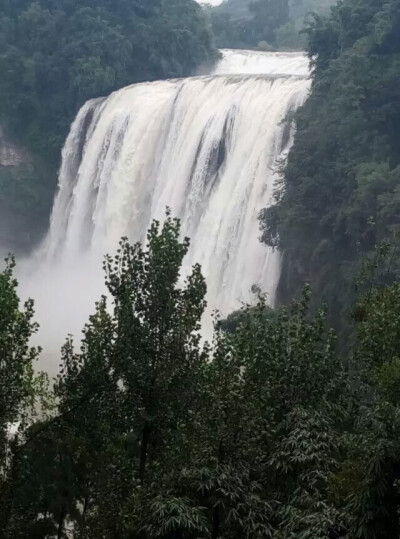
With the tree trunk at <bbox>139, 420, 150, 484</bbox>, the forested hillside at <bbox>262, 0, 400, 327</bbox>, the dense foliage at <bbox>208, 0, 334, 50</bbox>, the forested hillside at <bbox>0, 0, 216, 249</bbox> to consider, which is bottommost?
the tree trunk at <bbox>139, 420, 150, 484</bbox>

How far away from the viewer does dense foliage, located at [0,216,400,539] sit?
9609 mm

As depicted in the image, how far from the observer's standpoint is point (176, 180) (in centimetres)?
3569

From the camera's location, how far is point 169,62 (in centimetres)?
5259

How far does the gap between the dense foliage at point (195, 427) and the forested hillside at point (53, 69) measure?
116 ft

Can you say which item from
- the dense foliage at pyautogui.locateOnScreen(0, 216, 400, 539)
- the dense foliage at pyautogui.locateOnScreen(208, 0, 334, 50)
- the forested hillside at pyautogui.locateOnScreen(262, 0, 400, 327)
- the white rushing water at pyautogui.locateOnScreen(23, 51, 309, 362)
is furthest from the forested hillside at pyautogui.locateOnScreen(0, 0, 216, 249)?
the dense foliage at pyautogui.locateOnScreen(0, 216, 400, 539)

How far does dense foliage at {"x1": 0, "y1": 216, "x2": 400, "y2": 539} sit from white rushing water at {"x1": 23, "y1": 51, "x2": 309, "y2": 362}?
567 inches

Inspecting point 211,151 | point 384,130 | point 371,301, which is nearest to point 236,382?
point 371,301

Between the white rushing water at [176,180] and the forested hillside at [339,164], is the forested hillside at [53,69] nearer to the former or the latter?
the white rushing water at [176,180]

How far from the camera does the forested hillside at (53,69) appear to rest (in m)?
49.4

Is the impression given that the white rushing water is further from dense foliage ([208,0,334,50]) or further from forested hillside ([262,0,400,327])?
dense foliage ([208,0,334,50])

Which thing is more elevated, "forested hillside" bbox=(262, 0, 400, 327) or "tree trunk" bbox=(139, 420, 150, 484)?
"forested hillside" bbox=(262, 0, 400, 327)

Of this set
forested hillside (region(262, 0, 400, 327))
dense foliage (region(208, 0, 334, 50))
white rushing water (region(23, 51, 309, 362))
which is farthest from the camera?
dense foliage (region(208, 0, 334, 50))

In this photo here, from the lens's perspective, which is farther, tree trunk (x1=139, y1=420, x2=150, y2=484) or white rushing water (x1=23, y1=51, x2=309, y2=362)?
white rushing water (x1=23, y1=51, x2=309, y2=362)

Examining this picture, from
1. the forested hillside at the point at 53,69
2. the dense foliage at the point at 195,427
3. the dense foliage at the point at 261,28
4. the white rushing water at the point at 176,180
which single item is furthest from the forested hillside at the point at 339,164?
the dense foliage at the point at 261,28
